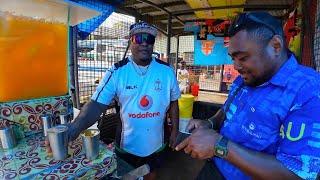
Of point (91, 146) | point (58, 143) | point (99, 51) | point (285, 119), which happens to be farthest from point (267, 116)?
point (99, 51)

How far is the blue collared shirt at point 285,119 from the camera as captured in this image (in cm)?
86

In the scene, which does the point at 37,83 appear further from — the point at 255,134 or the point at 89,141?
the point at 255,134

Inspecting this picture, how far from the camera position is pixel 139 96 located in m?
2.07

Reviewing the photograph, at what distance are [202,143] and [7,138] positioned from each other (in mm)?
1003

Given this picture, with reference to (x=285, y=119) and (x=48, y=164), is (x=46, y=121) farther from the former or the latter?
(x=285, y=119)

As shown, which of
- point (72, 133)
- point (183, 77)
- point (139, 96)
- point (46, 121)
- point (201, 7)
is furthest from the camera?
point (183, 77)

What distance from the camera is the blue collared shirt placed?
0.86 m

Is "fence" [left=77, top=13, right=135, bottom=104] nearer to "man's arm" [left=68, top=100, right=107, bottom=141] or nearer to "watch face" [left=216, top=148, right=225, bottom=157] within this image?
"man's arm" [left=68, top=100, right=107, bottom=141]

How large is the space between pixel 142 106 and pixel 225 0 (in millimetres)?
2441

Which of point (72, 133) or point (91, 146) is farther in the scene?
point (72, 133)

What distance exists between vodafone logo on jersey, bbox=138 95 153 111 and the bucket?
2.51 m

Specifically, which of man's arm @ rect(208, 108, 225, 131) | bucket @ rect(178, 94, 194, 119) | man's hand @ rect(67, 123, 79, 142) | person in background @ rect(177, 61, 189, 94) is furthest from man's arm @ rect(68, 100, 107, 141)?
person in background @ rect(177, 61, 189, 94)

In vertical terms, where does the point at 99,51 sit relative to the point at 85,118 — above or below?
above

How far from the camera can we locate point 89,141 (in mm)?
1189
